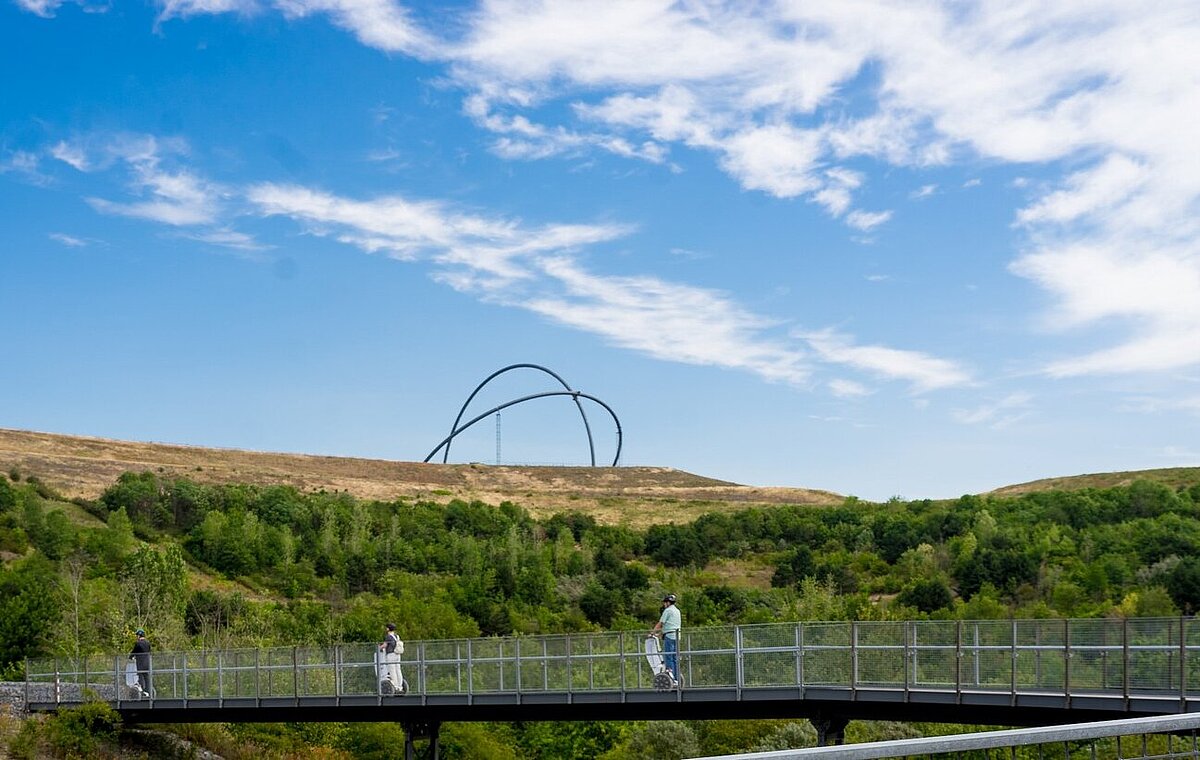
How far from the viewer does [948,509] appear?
134 m

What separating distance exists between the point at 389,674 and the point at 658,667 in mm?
9372

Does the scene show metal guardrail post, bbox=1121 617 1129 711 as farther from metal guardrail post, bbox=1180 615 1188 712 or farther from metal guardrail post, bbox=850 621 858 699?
metal guardrail post, bbox=850 621 858 699

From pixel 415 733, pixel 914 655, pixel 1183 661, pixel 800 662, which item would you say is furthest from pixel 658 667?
pixel 1183 661

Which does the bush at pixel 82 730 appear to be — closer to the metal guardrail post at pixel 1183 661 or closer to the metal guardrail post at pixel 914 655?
the metal guardrail post at pixel 914 655

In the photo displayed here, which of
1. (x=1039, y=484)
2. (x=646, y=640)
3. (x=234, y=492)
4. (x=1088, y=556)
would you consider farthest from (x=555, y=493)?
(x=646, y=640)

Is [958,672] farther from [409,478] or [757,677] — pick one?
[409,478]

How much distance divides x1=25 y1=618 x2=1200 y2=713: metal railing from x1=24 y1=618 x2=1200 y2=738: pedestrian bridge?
0.11ft

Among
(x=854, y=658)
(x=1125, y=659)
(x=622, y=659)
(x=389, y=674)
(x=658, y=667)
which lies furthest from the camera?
(x=389, y=674)

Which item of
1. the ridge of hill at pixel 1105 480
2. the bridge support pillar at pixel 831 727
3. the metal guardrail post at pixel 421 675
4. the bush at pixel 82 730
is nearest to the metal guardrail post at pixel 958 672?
the bridge support pillar at pixel 831 727

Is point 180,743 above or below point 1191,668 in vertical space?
below

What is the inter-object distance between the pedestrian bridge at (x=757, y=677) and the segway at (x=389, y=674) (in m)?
0.34

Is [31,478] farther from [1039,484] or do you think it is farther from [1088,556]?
[1039,484]

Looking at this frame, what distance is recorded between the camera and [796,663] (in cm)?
3052

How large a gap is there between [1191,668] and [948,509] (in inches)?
4419
